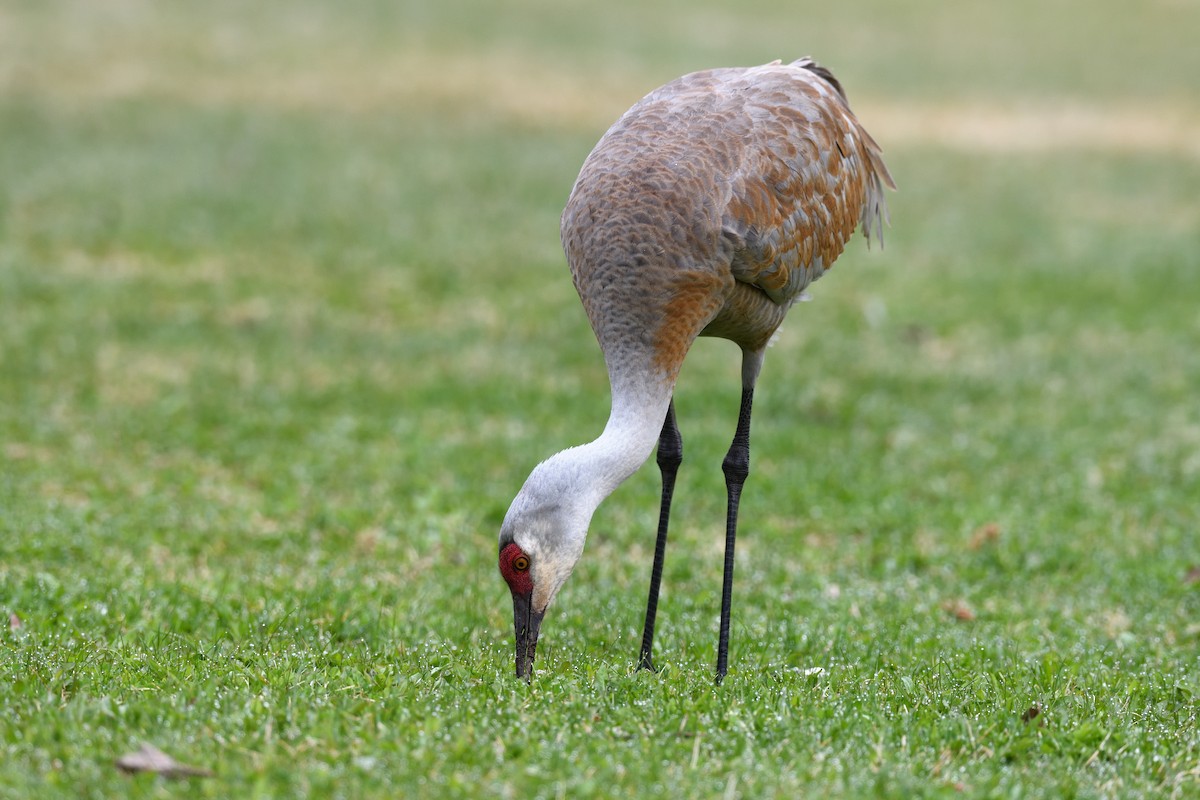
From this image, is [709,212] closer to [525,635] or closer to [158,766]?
[525,635]

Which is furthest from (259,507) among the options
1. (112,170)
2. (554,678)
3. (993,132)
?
(993,132)

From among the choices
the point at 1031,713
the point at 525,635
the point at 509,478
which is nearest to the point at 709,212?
the point at 525,635

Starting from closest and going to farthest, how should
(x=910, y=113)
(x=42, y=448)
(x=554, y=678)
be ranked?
(x=554, y=678) → (x=42, y=448) → (x=910, y=113)

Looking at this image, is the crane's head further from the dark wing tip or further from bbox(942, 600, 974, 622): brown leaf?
the dark wing tip

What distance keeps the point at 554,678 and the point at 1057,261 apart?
10.9m

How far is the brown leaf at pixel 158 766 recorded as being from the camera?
3619 mm

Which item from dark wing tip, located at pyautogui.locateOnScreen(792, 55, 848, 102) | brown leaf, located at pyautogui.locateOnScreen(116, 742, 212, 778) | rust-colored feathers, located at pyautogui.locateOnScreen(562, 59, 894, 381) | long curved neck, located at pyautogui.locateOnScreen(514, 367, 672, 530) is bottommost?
brown leaf, located at pyautogui.locateOnScreen(116, 742, 212, 778)

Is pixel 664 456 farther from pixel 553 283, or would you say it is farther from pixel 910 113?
pixel 910 113

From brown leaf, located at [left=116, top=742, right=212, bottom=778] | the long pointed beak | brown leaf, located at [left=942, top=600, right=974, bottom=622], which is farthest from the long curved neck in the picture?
brown leaf, located at [left=942, top=600, right=974, bottom=622]

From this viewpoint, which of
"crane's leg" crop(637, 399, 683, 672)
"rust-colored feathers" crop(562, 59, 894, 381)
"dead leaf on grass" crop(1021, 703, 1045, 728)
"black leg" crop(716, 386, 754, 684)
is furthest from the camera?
"crane's leg" crop(637, 399, 683, 672)

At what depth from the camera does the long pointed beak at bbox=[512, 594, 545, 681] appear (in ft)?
15.1

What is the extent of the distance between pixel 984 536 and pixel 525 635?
3609 millimetres

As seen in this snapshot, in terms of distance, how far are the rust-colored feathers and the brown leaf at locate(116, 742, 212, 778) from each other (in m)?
2.05

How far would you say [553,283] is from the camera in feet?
41.1
